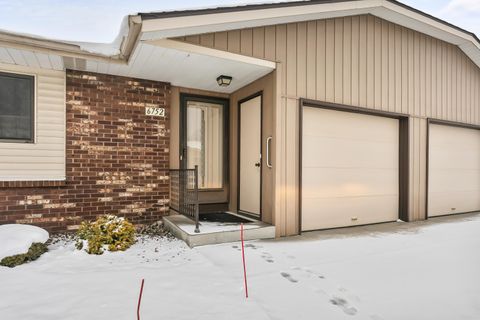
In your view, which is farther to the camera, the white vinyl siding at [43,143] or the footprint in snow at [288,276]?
the white vinyl siding at [43,143]

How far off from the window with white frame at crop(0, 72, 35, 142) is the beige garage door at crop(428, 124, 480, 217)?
7381 mm

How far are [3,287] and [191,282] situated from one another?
1582 millimetres

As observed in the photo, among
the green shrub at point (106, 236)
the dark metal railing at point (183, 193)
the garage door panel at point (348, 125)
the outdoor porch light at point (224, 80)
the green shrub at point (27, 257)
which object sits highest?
the outdoor porch light at point (224, 80)

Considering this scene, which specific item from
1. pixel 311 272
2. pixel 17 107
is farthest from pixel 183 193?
pixel 17 107

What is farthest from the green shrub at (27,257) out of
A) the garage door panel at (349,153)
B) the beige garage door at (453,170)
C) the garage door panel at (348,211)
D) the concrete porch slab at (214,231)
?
the beige garage door at (453,170)

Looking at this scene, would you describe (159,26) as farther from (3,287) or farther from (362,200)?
(362,200)

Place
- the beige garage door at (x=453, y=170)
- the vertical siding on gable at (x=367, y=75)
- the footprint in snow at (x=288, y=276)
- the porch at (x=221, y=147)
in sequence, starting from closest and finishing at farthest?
the footprint in snow at (x=288, y=276), the porch at (x=221, y=147), the vertical siding on gable at (x=367, y=75), the beige garage door at (x=453, y=170)

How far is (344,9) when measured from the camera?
4.53 metres

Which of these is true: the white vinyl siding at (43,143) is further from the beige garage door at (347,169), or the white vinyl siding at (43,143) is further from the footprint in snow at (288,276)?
the beige garage door at (347,169)

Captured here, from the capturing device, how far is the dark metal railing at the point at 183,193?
13.8 feet

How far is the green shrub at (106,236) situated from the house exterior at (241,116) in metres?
0.95

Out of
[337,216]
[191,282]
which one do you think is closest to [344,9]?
[337,216]

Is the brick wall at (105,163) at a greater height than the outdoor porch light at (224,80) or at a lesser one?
lesser

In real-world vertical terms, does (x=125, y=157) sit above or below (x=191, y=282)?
above
